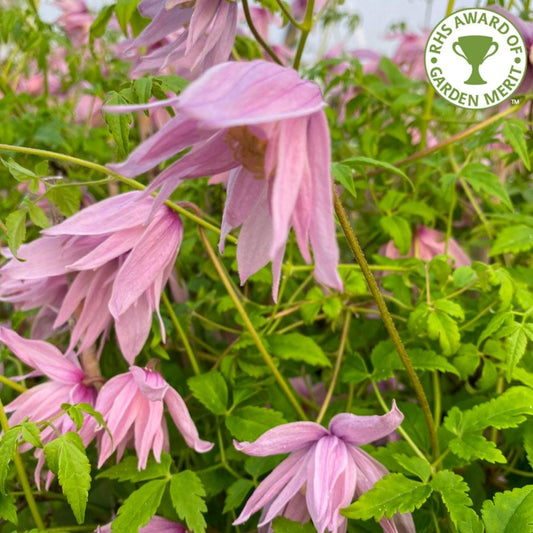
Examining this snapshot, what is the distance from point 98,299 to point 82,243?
0.05 metres

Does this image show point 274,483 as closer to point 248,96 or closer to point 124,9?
point 248,96

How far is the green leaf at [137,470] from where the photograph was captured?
57 cm

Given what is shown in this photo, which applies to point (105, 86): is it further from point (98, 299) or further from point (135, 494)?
point (135, 494)

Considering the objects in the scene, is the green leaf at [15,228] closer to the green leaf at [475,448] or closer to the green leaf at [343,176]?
the green leaf at [343,176]

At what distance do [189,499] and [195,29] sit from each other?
371 millimetres

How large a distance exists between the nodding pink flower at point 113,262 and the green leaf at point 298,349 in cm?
14

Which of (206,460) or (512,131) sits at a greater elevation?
(512,131)

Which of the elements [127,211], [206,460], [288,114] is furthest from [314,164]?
[206,460]

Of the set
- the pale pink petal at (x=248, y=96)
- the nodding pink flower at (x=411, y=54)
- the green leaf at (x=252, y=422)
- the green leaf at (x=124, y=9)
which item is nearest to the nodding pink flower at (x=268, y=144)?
the pale pink petal at (x=248, y=96)

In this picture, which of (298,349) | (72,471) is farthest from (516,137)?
(72,471)

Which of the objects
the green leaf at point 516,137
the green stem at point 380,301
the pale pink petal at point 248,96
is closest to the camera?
the pale pink petal at point 248,96

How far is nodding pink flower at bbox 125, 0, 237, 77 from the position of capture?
0.52m

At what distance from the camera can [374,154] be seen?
847 millimetres

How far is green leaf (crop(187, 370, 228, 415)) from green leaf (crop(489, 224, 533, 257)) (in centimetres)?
32
